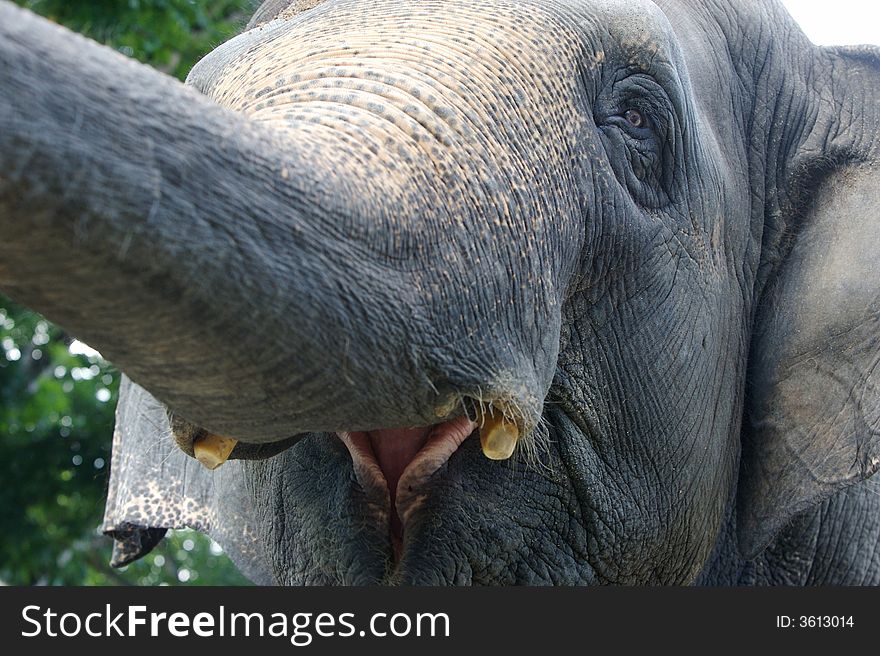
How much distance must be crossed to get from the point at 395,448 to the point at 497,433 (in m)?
0.46

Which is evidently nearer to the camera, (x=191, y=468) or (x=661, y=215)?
(x=661, y=215)

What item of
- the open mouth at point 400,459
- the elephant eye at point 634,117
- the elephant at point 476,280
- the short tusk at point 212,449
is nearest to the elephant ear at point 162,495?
the elephant at point 476,280

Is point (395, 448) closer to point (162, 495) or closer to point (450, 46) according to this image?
point (450, 46)

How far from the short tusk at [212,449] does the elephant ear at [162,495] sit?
0.82 m

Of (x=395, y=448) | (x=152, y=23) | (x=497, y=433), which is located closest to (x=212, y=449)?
(x=497, y=433)

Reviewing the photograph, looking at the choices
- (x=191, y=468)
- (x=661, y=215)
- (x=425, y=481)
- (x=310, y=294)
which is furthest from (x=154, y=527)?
(x=310, y=294)

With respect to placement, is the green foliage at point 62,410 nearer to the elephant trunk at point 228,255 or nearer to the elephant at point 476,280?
the elephant at point 476,280

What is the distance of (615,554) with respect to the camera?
8.48 feet

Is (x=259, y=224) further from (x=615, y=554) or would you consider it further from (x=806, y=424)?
(x=806, y=424)

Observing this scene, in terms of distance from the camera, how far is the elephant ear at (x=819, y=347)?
2697 millimetres

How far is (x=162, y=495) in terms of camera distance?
301 centimetres

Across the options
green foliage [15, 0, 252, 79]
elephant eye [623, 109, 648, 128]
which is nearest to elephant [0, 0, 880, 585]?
elephant eye [623, 109, 648, 128]

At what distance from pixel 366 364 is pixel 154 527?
152cm

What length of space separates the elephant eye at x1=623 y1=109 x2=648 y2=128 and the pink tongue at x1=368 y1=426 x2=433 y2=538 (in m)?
0.67
